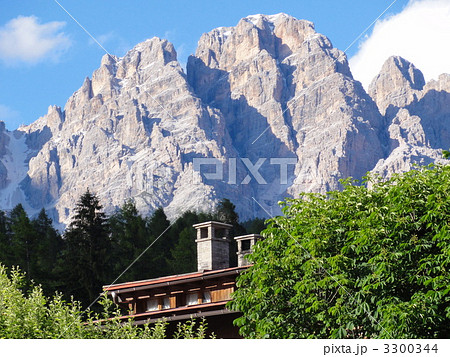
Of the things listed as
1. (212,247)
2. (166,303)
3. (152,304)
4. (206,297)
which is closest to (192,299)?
(206,297)

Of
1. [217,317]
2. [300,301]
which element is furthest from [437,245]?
[217,317]

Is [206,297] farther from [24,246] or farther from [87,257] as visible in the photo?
[24,246]

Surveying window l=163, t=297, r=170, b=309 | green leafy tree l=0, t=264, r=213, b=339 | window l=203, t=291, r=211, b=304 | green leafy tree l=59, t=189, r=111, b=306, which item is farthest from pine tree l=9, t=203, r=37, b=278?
green leafy tree l=0, t=264, r=213, b=339

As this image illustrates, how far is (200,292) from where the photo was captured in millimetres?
30812

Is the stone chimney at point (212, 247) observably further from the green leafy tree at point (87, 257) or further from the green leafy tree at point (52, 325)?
the green leafy tree at point (87, 257)

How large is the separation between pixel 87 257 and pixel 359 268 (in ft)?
135

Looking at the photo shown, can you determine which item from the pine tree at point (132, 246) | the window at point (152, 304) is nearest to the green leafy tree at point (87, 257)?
the pine tree at point (132, 246)

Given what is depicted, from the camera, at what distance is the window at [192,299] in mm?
30891

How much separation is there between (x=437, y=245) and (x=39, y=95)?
2624 centimetres

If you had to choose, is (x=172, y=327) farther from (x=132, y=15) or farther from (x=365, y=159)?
(x=365, y=159)

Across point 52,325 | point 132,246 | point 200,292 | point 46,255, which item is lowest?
point 52,325

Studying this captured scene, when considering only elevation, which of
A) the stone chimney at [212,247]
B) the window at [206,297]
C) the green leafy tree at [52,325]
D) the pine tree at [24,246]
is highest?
the pine tree at [24,246]
